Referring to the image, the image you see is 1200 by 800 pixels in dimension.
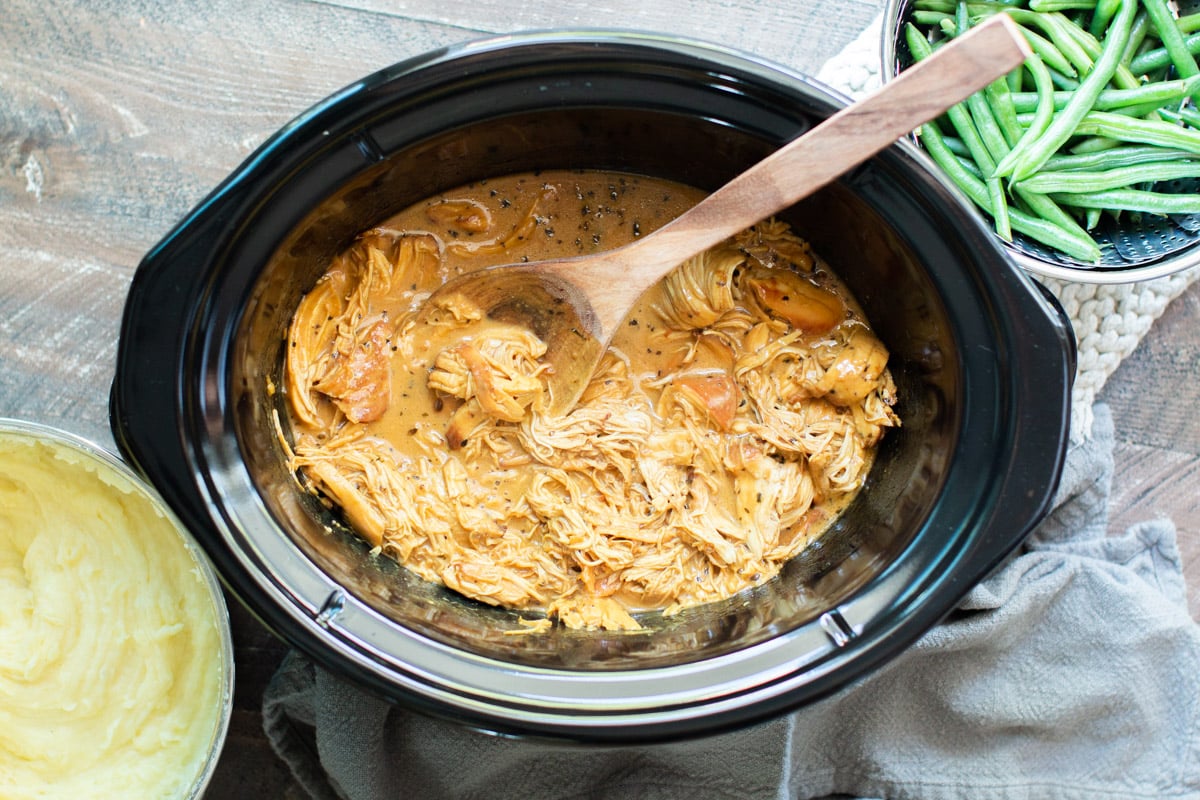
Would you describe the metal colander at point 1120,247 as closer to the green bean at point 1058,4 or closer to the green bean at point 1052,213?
the green bean at point 1052,213

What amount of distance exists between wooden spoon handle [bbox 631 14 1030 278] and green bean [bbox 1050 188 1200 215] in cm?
73

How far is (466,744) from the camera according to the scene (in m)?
2.30

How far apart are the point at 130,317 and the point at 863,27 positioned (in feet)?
6.40

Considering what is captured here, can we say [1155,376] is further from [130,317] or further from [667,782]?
[130,317]

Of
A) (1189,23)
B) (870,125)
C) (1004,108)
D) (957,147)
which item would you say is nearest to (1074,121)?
(1004,108)

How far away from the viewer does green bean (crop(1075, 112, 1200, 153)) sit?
2209 millimetres

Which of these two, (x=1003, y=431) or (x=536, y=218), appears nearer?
(x=1003, y=431)

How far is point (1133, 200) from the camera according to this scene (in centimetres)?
223

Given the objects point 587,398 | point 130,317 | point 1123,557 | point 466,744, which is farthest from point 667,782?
point 130,317

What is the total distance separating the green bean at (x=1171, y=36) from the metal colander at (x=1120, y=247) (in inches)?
10.8

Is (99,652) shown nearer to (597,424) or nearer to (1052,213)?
(597,424)

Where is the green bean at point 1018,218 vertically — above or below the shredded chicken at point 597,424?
above

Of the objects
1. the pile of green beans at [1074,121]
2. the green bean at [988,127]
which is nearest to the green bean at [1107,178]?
the pile of green beans at [1074,121]

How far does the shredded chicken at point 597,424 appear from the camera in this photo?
2250mm
